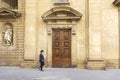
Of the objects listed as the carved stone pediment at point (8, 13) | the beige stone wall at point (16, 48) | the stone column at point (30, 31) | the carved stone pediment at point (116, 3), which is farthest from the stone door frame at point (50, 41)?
the carved stone pediment at point (116, 3)

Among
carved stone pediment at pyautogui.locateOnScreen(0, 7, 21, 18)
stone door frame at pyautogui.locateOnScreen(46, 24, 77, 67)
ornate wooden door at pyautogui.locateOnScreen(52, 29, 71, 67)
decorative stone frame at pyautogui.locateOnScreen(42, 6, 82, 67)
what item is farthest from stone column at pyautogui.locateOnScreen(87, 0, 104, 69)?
carved stone pediment at pyautogui.locateOnScreen(0, 7, 21, 18)

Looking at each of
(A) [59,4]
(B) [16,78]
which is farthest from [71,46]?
(B) [16,78]

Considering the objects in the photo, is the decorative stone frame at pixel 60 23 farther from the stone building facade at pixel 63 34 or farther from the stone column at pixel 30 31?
the stone column at pixel 30 31

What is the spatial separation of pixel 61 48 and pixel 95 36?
3161 mm

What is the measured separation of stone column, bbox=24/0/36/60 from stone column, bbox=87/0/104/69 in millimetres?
4639

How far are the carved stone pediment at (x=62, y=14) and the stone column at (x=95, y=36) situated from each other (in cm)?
121

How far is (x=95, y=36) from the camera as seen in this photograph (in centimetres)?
2389

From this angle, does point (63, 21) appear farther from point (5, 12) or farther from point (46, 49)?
point (5, 12)

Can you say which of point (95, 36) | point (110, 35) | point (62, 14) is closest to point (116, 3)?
point (110, 35)

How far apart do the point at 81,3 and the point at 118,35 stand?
407cm

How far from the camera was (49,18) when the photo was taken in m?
24.8

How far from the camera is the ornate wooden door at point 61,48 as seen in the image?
984 inches

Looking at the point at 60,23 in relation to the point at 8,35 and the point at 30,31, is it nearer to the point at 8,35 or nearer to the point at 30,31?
the point at 30,31

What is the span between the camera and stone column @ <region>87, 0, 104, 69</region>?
934 inches
